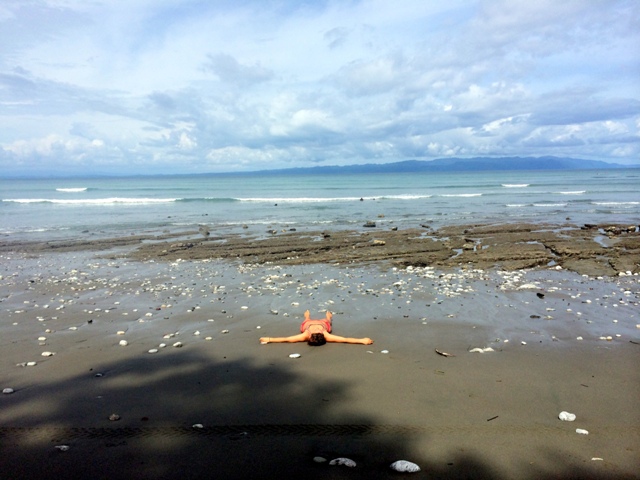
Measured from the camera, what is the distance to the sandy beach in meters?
4.77

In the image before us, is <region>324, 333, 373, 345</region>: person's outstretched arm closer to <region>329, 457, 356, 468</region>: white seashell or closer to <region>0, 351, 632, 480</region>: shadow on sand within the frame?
<region>0, 351, 632, 480</region>: shadow on sand

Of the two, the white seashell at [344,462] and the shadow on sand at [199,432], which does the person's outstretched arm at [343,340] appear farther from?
the white seashell at [344,462]

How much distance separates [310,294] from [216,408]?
6.05m

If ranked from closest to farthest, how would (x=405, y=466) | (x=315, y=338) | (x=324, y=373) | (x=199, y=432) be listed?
(x=405, y=466), (x=199, y=432), (x=324, y=373), (x=315, y=338)

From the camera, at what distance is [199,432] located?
5.25 meters

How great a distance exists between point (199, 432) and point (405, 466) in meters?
2.60

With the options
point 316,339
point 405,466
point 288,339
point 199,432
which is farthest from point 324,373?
point 405,466

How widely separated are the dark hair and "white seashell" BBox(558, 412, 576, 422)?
4.14 m

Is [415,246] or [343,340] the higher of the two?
[415,246]

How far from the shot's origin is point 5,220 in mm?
33188

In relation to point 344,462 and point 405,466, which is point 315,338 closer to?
point 344,462

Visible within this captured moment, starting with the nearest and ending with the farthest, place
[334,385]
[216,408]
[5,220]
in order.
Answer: [216,408] < [334,385] < [5,220]

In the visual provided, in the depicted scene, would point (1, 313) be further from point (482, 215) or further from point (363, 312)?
point (482, 215)

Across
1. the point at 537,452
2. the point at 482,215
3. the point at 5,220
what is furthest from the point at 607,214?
the point at 5,220
